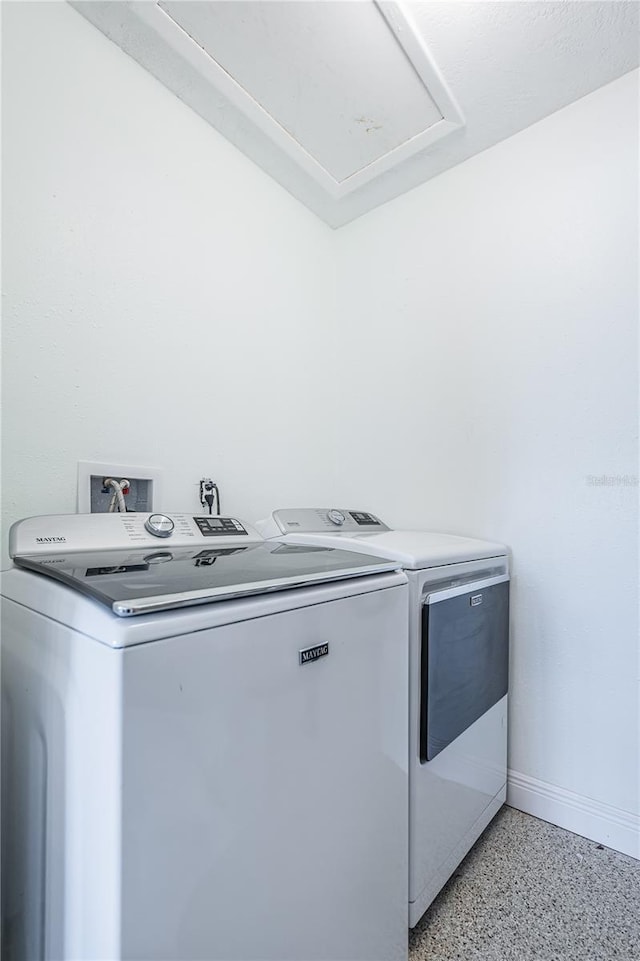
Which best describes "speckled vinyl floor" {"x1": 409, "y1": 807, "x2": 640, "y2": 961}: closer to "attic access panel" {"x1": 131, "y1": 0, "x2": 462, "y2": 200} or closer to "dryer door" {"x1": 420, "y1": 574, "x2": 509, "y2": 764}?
"dryer door" {"x1": 420, "y1": 574, "x2": 509, "y2": 764}

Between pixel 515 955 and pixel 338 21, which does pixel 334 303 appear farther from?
pixel 515 955

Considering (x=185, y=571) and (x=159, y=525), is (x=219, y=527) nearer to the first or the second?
(x=159, y=525)

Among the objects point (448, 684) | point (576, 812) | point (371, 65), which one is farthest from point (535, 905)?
point (371, 65)

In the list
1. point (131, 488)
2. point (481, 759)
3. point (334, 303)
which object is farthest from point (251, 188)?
point (481, 759)

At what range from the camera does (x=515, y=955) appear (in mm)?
1058

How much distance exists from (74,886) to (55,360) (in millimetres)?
1118

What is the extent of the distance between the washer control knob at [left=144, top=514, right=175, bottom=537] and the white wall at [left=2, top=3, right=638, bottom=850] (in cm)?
24

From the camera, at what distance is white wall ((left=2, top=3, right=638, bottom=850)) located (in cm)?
122

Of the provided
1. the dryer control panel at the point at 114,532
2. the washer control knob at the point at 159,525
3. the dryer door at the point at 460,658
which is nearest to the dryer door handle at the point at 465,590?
the dryer door at the point at 460,658

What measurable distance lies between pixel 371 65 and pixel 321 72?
0.16 m

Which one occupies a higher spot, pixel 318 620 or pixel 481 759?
pixel 318 620

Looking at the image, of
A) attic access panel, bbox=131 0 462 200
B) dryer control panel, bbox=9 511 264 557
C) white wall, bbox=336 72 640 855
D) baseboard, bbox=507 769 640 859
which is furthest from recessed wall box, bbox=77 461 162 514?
baseboard, bbox=507 769 640 859

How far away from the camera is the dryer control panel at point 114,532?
3.22ft

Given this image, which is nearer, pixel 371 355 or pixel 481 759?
pixel 481 759
